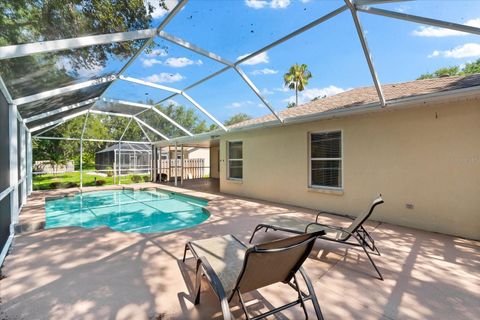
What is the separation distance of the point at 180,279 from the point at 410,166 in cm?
576

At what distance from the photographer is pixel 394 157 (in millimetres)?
5934

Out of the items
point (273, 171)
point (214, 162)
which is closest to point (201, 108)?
point (273, 171)

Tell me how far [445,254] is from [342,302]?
282 cm

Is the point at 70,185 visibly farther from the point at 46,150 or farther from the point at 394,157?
the point at 394,157

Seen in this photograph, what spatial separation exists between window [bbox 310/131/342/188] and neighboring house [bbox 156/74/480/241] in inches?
1.2

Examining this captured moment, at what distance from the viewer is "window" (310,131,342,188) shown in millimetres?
7227

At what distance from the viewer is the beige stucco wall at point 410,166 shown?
16.3 feet

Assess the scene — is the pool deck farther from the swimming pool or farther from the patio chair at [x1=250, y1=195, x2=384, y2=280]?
the swimming pool

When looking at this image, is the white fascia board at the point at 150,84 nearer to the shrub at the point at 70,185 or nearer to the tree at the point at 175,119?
the tree at the point at 175,119

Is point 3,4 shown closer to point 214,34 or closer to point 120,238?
point 214,34

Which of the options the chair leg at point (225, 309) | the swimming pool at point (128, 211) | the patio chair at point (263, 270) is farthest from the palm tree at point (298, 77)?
the chair leg at point (225, 309)

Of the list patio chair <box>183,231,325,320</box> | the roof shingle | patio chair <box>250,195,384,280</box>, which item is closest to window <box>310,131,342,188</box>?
the roof shingle

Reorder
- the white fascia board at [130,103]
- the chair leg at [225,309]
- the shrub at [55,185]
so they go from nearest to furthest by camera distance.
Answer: the chair leg at [225,309] < the white fascia board at [130,103] < the shrub at [55,185]

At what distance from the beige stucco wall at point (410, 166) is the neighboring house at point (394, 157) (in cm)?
2
